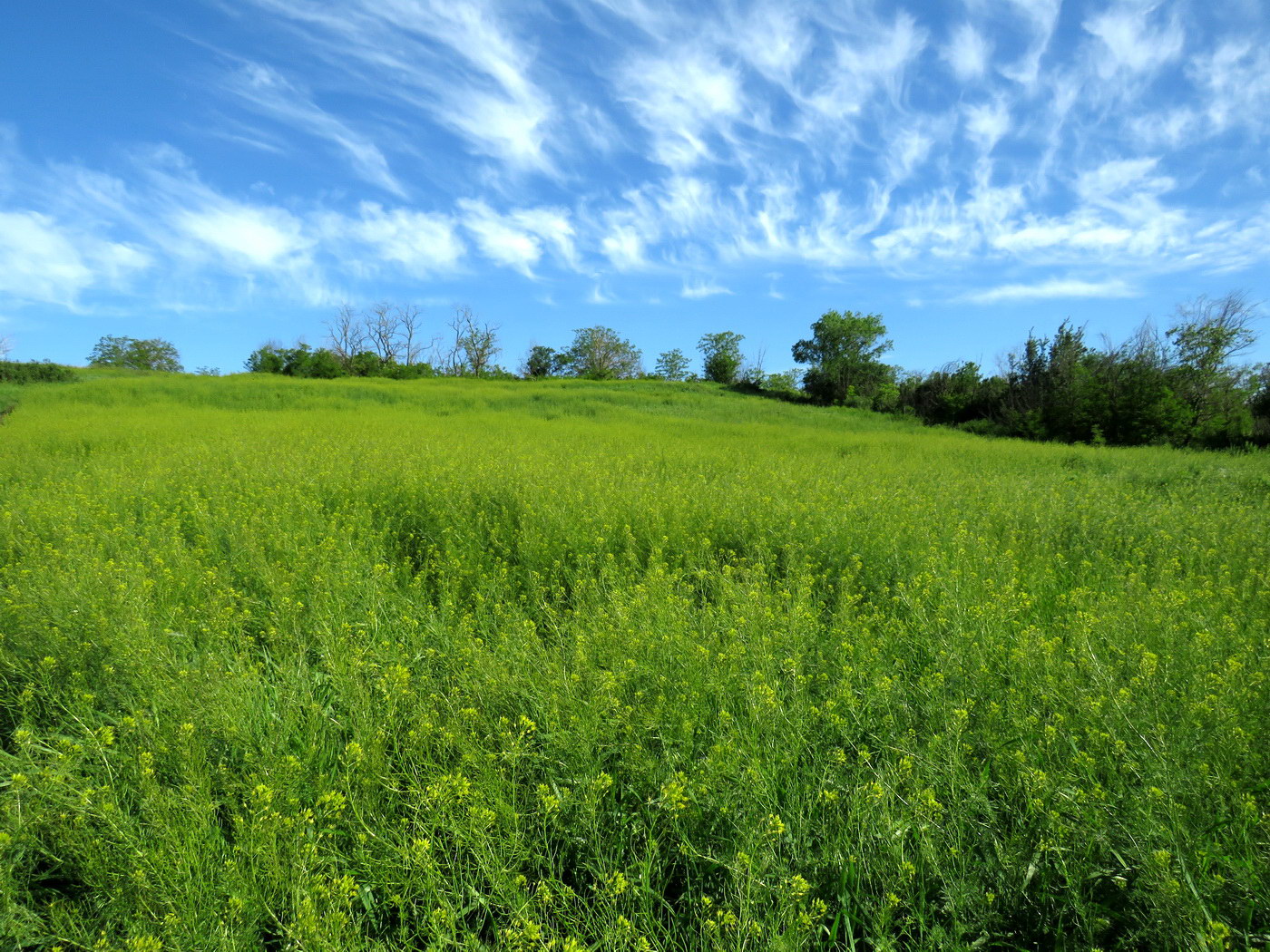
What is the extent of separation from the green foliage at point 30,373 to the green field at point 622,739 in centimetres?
3850

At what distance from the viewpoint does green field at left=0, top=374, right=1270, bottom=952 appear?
1825mm

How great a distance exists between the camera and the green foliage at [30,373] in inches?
1253

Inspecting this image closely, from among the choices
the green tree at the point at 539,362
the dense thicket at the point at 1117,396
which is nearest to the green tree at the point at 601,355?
the green tree at the point at 539,362

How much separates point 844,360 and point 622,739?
50226 mm

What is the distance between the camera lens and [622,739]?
2.62 metres

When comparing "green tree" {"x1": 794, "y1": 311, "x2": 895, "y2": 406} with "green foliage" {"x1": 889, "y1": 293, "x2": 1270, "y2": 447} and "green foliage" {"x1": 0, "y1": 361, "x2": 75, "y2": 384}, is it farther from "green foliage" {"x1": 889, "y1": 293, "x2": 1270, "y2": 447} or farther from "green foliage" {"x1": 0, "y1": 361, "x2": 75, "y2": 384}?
"green foliage" {"x1": 0, "y1": 361, "x2": 75, "y2": 384}

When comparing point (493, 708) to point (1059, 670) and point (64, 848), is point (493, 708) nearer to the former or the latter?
point (64, 848)

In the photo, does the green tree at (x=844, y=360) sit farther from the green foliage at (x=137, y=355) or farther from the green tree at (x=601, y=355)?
the green foliage at (x=137, y=355)

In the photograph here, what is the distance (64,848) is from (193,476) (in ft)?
22.0

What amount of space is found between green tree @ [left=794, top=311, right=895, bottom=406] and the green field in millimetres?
42836

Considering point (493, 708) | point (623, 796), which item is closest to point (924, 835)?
point (623, 796)

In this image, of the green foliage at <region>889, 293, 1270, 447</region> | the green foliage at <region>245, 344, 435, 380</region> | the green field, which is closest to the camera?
the green field

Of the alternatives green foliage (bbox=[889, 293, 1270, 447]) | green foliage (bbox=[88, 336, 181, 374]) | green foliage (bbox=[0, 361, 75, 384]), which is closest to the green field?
green foliage (bbox=[889, 293, 1270, 447])

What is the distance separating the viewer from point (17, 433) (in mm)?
12320
